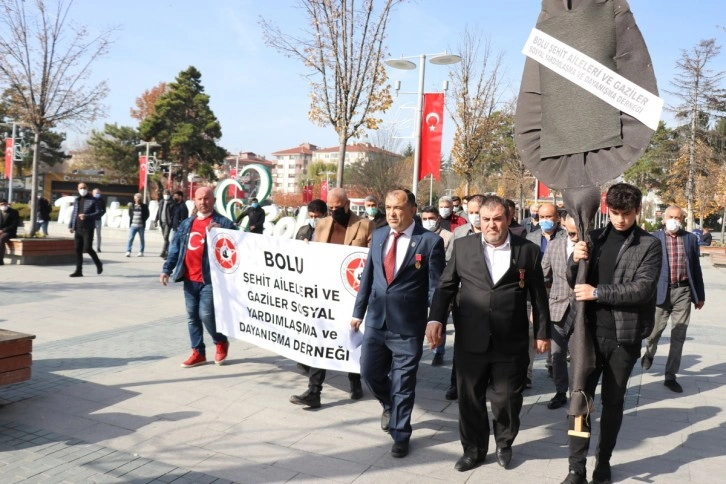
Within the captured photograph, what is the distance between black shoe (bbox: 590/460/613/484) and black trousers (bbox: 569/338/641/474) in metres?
0.03

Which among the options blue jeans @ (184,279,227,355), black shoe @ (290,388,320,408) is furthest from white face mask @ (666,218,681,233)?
blue jeans @ (184,279,227,355)

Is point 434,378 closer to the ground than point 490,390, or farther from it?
closer to the ground

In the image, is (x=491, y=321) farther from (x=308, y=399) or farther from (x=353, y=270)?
(x=308, y=399)

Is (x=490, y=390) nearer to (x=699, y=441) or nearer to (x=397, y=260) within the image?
(x=397, y=260)

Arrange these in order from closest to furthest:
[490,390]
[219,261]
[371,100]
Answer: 1. [490,390]
2. [219,261]
3. [371,100]

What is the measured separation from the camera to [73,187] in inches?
2420

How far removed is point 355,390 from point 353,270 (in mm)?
1163

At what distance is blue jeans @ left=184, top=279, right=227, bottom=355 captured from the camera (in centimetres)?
624

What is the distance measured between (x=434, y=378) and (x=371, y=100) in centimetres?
790

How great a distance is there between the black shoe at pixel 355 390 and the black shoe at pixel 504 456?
168 cm

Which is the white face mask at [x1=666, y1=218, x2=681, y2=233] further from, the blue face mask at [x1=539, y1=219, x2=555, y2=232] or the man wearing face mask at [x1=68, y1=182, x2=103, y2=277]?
the man wearing face mask at [x1=68, y1=182, x2=103, y2=277]

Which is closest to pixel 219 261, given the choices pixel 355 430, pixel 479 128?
pixel 355 430

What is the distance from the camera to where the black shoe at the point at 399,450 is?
4.20m

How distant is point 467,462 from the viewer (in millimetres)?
4035
